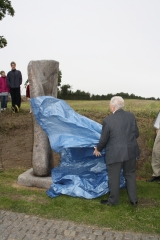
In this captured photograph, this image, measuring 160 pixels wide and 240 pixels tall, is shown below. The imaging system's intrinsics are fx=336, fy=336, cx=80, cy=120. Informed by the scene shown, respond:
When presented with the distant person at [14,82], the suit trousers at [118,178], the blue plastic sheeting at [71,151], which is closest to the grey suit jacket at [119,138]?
the suit trousers at [118,178]

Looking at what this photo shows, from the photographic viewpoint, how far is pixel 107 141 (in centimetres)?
512

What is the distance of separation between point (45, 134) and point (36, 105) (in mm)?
645

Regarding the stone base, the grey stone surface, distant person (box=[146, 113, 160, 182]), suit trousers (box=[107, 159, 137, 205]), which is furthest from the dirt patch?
the grey stone surface

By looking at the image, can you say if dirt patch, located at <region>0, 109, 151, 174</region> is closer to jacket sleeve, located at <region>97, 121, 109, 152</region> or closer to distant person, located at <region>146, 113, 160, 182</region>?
distant person, located at <region>146, 113, 160, 182</region>

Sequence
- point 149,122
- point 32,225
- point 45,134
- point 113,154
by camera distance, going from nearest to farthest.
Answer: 1. point 32,225
2. point 113,154
3. point 45,134
4. point 149,122

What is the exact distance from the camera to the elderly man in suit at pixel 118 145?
5035 mm

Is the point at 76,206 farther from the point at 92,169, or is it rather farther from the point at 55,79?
the point at 55,79

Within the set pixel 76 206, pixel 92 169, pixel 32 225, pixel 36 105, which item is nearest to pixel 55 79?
pixel 36 105

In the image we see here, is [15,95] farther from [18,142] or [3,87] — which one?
[18,142]

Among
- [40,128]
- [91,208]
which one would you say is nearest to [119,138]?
[91,208]

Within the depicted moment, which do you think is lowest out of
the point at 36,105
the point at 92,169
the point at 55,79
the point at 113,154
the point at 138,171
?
the point at 138,171

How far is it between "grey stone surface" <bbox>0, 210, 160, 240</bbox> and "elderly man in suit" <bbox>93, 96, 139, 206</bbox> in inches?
36.5

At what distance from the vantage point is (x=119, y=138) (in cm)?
504

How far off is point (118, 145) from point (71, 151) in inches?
46.6
